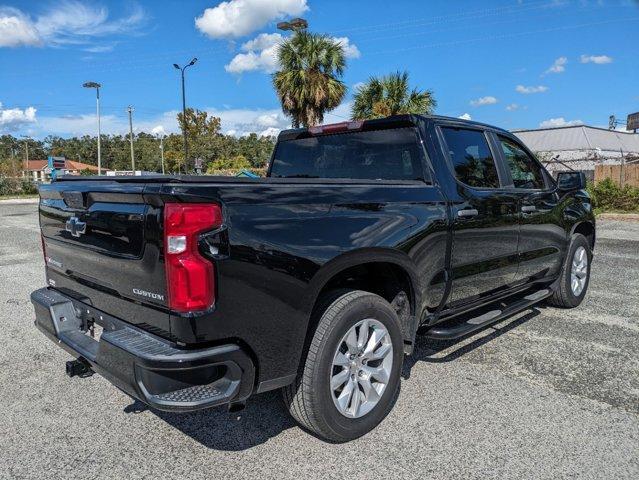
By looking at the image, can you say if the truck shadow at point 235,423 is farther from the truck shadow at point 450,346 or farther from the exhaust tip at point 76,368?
the exhaust tip at point 76,368

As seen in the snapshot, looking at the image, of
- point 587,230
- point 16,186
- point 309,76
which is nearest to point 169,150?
point 16,186

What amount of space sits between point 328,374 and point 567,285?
3689mm

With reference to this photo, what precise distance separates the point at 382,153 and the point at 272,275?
1728 mm

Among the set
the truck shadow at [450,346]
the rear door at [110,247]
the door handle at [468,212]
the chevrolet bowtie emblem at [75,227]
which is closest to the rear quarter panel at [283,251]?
the rear door at [110,247]

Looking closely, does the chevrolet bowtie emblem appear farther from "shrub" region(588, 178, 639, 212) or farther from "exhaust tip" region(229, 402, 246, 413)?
"shrub" region(588, 178, 639, 212)

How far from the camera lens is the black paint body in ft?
7.48

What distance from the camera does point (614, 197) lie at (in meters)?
17.5

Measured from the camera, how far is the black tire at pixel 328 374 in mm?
2639

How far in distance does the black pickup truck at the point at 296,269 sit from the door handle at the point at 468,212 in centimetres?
1

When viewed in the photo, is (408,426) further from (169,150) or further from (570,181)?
(169,150)

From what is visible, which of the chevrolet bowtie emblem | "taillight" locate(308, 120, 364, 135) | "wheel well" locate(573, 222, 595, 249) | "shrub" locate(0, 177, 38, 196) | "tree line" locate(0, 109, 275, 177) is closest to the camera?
the chevrolet bowtie emblem

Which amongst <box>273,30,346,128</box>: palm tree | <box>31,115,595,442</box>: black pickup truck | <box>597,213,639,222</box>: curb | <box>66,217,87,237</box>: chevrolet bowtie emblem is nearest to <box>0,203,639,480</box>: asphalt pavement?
<box>31,115,595,442</box>: black pickup truck

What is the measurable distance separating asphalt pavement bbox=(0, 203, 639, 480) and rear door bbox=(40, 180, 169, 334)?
79 cm

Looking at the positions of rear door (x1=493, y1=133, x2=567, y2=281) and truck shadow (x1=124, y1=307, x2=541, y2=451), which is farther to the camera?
rear door (x1=493, y1=133, x2=567, y2=281)
